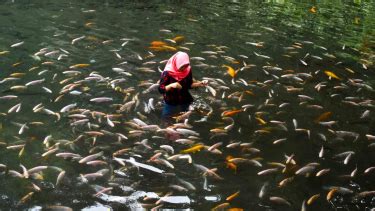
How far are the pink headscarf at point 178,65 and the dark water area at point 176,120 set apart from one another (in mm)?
1034

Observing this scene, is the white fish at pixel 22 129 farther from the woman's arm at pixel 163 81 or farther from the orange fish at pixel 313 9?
the orange fish at pixel 313 9

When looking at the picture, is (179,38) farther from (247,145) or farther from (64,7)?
(247,145)

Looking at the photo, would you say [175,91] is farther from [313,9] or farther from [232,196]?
[313,9]

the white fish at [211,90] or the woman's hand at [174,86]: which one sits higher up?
the woman's hand at [174,86]

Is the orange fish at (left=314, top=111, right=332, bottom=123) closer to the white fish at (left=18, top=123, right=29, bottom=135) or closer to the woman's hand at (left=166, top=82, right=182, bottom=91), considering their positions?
the woman's hand at (left=166, top=82, right=182, bottom=91)

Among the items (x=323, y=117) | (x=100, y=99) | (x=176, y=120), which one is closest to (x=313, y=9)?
(x=323, y=117)

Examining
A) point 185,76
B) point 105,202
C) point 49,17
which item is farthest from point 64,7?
point 105,202

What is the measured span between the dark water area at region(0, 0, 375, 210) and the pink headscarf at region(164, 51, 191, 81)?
3.39 ft

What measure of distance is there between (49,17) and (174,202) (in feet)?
37.3

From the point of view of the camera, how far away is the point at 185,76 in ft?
31.8

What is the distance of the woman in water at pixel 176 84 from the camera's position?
31.0 ft

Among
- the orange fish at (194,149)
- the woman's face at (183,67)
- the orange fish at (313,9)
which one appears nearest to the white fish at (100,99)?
the woman's face at (183,67)

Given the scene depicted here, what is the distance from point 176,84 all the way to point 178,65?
406 millimetres

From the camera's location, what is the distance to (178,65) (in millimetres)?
9406
